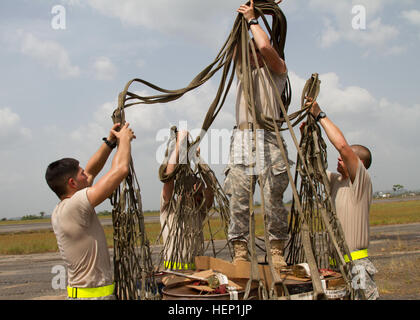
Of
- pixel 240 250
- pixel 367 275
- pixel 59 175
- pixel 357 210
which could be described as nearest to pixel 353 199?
pixel 357 210

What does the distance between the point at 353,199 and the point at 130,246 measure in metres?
2.38

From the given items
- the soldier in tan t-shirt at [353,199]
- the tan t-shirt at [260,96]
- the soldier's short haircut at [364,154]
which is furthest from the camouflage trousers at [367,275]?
the tan t-shirt at [260,96]

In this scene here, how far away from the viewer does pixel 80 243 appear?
316 centimetres

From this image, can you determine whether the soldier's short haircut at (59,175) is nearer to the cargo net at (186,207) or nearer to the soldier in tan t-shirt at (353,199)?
the cargo net at (186,207)

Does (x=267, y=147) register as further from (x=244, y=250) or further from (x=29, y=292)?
(x=29, y=292)

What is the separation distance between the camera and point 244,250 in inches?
134

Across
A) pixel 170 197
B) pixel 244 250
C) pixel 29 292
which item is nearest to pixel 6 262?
pixel 29 292

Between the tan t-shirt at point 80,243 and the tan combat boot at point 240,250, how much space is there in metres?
1.12

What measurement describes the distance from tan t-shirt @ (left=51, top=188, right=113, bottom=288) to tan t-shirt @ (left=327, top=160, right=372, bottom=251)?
2515 millimetres

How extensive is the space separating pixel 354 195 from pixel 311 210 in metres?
0.65

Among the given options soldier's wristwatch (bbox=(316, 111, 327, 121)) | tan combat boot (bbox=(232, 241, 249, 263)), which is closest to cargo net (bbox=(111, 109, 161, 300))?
tan combat boot (bbox=(232, 241, 249, 263))

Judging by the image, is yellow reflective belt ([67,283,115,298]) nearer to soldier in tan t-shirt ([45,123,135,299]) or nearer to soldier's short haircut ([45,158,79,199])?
soldier in tan t-shirt ([45,123,135,299])

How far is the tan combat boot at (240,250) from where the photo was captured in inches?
133

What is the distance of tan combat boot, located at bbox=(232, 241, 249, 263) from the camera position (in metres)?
3.37
